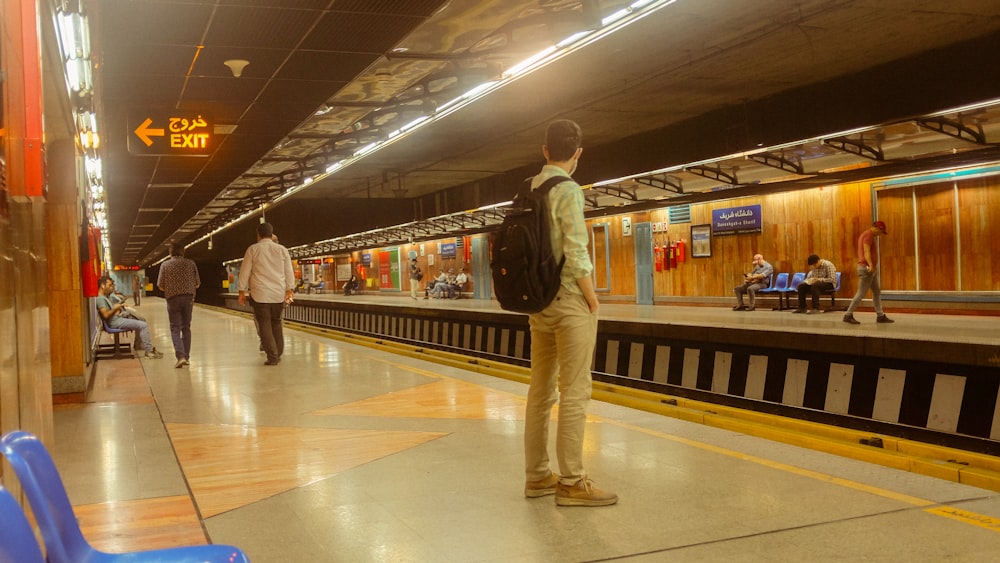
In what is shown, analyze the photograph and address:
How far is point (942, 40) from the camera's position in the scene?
12.6 meters

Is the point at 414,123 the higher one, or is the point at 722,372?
the point at 414,123

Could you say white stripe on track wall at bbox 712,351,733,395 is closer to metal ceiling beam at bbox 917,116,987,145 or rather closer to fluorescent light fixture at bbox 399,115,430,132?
metal ceiling beam at bbox 917,116,987,145

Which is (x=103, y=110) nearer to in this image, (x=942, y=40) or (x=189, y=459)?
(x=189, y=459)

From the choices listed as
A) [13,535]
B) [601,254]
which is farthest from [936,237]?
[13,535]

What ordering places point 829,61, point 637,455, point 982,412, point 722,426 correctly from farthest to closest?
point 829,61, point 982,412, point 722,426, point 637,455

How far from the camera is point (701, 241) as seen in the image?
69.4 feet

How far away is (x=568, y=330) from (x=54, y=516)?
237cm

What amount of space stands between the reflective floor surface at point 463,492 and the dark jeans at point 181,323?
3.68 meters

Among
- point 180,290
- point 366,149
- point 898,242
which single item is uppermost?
point 366,149

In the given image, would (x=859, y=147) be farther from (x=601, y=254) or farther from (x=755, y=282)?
(x=601, y=254)

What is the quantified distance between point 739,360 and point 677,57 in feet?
15.2

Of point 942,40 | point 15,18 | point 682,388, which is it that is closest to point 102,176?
point 682,388

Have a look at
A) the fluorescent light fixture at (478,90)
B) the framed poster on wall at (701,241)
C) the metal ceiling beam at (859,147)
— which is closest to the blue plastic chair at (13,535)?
the fluorescent light fixture at (478,90)

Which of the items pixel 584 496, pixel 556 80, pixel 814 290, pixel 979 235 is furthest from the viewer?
pixel 814 290
